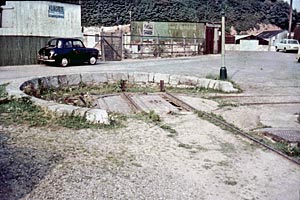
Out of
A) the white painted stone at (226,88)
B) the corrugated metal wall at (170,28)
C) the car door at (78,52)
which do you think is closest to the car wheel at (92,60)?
the car door at (78,52)

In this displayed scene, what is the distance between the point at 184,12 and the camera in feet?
197

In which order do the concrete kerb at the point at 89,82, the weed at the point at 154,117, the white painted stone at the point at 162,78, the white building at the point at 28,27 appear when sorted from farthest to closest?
the white building at the point at 28,27 < the white painted stone at the point at 162,78 < the weed at the point at 154,117 < the concrete kerb at the point at 89,82

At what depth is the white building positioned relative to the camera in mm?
21453

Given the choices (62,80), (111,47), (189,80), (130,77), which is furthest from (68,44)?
(189,80)

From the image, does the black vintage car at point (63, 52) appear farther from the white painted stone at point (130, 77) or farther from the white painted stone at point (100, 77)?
the white painted stone at point (130, 77)

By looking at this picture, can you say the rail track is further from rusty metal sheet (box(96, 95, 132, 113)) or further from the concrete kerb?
the concrete kerb

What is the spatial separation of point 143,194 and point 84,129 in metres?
3.04

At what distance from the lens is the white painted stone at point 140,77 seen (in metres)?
15.4

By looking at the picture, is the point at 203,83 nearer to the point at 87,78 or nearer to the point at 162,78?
the point at 162,78

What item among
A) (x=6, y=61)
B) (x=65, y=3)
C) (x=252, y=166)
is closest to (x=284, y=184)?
(x=252, y=166)

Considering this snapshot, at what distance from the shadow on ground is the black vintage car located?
15587mm

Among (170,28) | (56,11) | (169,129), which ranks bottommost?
(169,129)

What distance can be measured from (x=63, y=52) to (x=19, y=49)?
9.04ft

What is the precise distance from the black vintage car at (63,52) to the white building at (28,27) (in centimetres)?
100
